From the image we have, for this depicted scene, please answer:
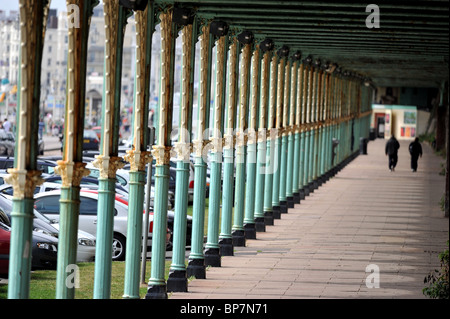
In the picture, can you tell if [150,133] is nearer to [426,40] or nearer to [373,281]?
[373,281]

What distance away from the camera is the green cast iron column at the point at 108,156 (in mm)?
10961

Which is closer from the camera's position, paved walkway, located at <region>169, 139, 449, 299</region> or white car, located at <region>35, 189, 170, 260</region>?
paved walkway, located at <region>169, 139, 449, 299</region>

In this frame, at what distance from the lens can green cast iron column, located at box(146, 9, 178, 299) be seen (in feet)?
43.5

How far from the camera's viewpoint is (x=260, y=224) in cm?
2227

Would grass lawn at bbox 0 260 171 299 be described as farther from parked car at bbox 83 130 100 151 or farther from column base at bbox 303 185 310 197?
parked car at bbox 83 130 100 151

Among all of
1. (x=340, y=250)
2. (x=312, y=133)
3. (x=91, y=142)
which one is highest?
(x=312, y=133)

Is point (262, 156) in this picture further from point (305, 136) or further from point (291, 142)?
point (305, 136)

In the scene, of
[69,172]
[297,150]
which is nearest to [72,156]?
[69,172]

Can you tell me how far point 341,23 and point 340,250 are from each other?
3.99 metres

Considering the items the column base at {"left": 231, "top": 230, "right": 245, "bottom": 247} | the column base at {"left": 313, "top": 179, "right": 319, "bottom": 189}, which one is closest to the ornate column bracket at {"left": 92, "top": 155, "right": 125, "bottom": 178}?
the column base at {"left": 231, "top": 230, "right": 245, "bottom": 247}

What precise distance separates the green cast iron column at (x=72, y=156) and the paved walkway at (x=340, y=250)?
4406 mm

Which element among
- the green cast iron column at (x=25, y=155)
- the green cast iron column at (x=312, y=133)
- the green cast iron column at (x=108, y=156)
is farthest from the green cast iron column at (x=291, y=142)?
the green cast iron column at (x=25, y=155)

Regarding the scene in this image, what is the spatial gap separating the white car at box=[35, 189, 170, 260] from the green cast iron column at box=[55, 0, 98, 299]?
8.83 meters

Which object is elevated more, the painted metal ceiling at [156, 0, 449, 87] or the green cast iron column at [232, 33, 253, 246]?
the painted metal ceiling at [156, 0, 449, 87]
